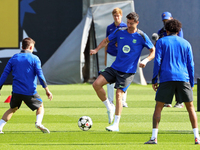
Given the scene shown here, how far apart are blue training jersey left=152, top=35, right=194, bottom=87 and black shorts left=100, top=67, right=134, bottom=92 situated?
1.43m

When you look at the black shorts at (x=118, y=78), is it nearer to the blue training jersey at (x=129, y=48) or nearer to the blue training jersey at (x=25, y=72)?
the blue training jersey at (x=129, y=48)

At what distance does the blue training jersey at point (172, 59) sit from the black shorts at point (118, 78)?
4.68 ft

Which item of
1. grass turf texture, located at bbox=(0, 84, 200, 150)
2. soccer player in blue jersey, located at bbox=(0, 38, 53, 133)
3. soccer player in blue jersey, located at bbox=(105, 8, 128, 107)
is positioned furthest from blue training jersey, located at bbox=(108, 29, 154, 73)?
soccer player in blue jersey, located at bbox=(105, 8, 128, 107)

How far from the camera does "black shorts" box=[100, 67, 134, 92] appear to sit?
270 inches

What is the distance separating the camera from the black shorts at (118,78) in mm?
6859

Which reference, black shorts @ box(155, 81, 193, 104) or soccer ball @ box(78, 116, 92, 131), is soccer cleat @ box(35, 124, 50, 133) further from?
black shorts @ box(155, 81, 193, 104)

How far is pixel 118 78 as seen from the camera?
689 centimetres

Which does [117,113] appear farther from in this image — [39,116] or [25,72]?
[25,72]

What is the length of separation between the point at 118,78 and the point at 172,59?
162 cm

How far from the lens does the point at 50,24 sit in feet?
65.0

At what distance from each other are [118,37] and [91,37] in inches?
467

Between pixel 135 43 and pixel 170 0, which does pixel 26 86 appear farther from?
pixel 170 0

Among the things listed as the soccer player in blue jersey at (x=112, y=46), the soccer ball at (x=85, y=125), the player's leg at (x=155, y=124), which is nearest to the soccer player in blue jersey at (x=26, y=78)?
Answer: the soccer ball at (x=85, y=125)

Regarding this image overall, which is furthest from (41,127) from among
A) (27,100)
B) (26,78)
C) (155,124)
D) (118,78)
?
(155,124)
